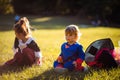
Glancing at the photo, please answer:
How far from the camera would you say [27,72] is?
18.7ft

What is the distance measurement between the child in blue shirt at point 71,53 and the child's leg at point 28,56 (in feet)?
1.91

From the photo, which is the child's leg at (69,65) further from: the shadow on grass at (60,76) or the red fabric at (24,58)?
the red fabric at (24,58)

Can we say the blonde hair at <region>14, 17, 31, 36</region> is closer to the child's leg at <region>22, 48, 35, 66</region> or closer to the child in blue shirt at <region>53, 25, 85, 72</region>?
the child's leg at <region>22, 48, 35, 66</region>

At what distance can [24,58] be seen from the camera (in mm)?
6234

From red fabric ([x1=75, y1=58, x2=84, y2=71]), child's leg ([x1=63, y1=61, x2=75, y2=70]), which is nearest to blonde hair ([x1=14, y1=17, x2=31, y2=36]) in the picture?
child's leg ([x1=63, y1=61, x2=75, y2=70])

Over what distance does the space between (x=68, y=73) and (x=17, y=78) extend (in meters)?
0.96

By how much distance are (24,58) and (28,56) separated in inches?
3.9

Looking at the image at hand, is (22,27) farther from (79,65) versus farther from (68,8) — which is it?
(68,8)

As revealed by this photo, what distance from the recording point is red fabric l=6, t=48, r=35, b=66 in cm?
618

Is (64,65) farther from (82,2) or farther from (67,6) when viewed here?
(67,6)

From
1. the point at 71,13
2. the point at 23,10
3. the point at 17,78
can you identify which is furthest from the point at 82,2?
Answer: the point at 17,78

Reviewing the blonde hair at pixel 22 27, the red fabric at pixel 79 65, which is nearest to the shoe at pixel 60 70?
the red fabric at pixel 79 65

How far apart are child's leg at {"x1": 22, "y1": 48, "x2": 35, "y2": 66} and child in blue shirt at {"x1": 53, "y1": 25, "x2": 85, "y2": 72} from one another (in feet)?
1.91

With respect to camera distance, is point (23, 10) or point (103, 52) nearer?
point (103, 52)
